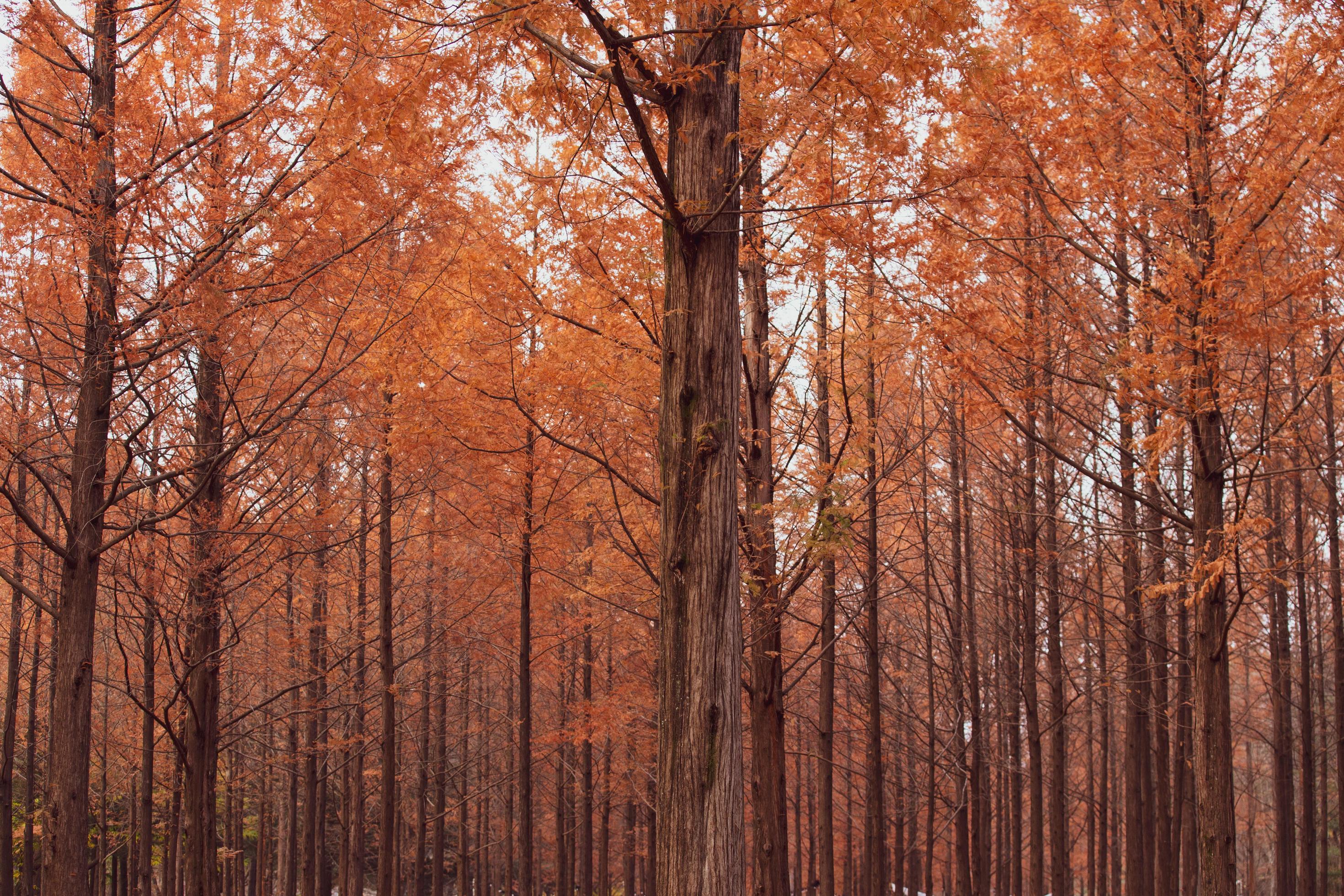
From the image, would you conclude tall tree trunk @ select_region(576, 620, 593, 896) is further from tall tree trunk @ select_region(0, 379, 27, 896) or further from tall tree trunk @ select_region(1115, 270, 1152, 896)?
tall tree trunk @ select_region(0, 379, 27, 896)

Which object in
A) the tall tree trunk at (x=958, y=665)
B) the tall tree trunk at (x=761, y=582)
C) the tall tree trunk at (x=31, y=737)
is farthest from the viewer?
the tall tree trunk at (x=31, y=737)

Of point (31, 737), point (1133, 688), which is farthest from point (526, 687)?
point (31, 737)

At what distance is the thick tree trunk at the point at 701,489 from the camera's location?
Result: 3.70 metres

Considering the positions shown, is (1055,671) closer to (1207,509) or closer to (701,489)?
(1207,509)

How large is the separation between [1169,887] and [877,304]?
894cm

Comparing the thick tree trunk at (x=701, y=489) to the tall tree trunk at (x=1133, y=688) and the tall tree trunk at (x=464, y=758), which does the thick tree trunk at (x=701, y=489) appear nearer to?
the tall tree trunk at (x=1133, y=688)

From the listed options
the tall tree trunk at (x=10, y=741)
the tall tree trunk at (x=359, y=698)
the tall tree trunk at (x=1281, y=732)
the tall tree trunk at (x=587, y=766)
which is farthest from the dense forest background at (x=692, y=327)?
the tall tree trunk at (x=587, y=766)

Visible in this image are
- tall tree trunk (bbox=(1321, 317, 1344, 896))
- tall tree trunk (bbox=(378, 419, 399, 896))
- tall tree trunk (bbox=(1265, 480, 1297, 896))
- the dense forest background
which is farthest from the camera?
tall tree trunk (bbox=(1265, 480, 1297, 896))

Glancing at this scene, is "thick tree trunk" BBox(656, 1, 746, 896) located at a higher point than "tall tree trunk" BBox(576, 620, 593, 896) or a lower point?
higher

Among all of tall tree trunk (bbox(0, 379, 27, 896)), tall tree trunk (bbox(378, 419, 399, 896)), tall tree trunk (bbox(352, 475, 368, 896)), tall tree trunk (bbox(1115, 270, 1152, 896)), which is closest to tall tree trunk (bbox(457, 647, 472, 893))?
tall tree trunk (bbox(352, 475, 368, 896))

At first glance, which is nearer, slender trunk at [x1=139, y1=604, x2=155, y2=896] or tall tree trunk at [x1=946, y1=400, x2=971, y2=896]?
slender trunk at [x1=139, y1=604, x2=155, y2=896]

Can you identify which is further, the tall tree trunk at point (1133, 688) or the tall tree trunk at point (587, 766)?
the tall tree trunk at point (587, 766)

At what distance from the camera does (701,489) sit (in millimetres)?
3932

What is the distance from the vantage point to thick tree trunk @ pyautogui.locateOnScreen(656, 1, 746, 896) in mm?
3703
